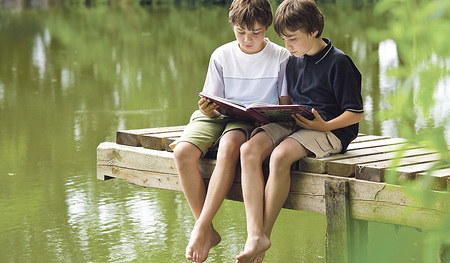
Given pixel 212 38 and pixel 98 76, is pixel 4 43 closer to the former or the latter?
pixel 212 38

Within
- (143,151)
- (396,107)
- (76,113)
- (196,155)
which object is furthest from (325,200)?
(76,113)

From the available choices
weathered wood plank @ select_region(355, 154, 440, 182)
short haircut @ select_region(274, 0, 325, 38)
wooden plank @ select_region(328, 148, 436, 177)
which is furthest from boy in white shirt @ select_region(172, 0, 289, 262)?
weathered wood plank @ select_region(355, 154, 440, 182)

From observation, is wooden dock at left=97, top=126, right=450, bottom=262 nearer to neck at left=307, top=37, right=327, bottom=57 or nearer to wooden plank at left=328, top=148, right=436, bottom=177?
wooden plank at left=328, top=148, right=436, bottom=177

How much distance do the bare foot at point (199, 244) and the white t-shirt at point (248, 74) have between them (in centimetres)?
64

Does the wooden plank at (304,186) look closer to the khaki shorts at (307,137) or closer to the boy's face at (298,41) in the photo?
the khaki shorts at (307,137)

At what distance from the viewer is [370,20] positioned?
20.6 meters

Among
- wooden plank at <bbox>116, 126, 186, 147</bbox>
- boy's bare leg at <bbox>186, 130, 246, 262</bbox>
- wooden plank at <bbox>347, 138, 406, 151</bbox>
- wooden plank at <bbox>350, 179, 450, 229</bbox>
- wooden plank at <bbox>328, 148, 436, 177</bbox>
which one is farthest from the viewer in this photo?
wooden plank at <bbox>116, 126, 186, 147</bbox>

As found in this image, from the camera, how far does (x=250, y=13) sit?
329cm

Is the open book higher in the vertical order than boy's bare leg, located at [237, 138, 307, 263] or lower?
higher

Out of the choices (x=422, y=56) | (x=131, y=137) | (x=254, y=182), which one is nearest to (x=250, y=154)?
(x=254, y=182)

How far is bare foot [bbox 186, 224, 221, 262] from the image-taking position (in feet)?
10.6

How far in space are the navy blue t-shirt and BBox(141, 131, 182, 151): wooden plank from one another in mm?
769

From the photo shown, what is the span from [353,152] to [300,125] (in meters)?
0.33

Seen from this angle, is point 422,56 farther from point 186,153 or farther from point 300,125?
point 186,153
